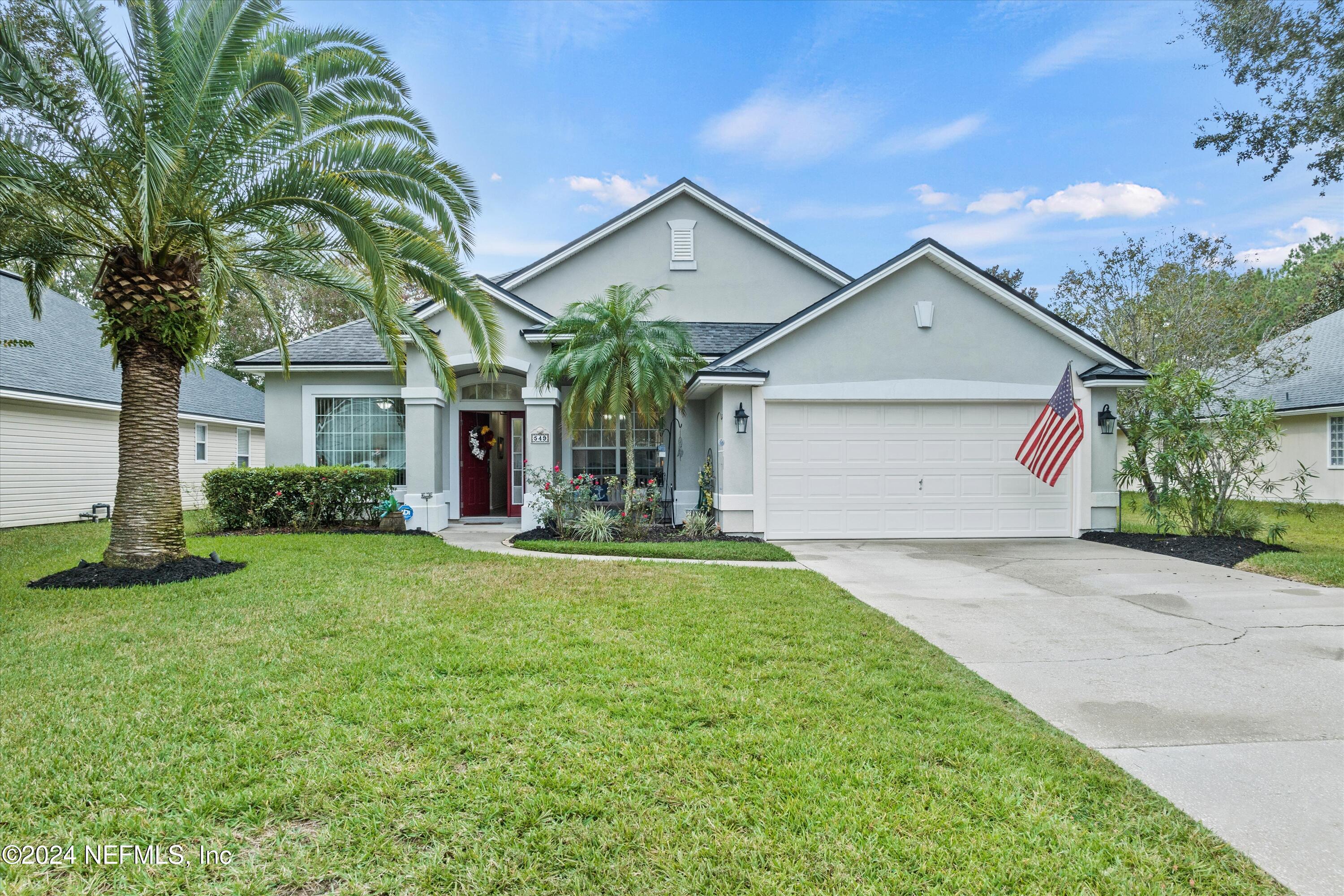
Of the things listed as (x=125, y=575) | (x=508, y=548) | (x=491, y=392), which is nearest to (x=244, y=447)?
(x=491, y=392)

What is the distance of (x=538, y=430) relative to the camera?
1177 centimetres

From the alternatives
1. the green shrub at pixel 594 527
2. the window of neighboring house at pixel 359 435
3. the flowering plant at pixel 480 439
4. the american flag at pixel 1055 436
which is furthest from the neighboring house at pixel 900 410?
the flowering plant at pixel 480 439

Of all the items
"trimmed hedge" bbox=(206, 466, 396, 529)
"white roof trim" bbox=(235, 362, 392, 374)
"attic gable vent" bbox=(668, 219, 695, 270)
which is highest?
"attic gable vent" bbox=(668, 219, 695, 270)

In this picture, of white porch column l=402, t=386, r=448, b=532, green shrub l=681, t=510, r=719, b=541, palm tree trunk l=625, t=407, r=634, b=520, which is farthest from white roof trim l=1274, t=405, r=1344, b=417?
white porch column l=402, t=386, r=448, b=532

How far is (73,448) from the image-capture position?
1423 cm

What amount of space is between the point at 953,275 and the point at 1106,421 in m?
3.66

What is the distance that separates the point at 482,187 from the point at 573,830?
832cm

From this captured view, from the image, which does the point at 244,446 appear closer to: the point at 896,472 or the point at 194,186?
the point at 194,186

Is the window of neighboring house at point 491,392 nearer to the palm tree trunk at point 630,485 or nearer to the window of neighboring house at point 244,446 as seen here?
the palm tree trunk at point 630,485

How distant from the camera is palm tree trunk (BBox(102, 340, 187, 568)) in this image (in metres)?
7.49

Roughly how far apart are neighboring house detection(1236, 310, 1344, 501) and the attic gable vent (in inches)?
610

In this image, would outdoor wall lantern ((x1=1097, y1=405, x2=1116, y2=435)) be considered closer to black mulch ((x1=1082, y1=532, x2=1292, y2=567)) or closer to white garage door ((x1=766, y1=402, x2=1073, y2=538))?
white garage door ((x1=766, y1=402, x2=1073, y2=538))

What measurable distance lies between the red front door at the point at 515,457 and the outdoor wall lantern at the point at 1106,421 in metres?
11.0

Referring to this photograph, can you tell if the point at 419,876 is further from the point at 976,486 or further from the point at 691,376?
the point at 976,486
